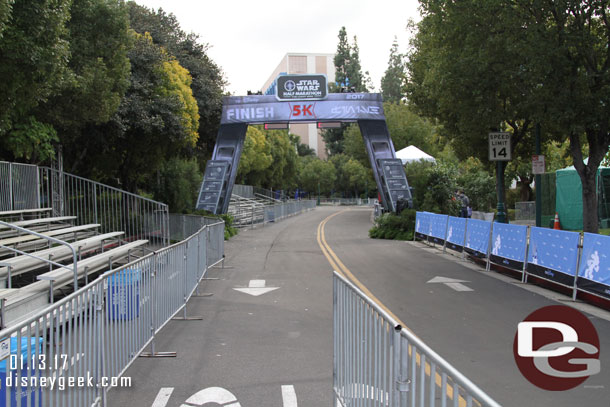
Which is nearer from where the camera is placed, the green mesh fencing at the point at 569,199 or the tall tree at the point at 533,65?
the tall tree at the point at 533,65

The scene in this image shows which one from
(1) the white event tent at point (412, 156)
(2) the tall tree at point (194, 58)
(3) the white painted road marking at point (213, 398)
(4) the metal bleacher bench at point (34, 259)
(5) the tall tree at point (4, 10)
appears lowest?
(3) the white painted road marking at point (213, 398)

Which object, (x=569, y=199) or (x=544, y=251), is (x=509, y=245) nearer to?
(x=544, y=251)

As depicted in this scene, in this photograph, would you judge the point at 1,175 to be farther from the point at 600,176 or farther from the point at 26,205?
the point at 600,176

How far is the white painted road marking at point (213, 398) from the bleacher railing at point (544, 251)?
276 inches

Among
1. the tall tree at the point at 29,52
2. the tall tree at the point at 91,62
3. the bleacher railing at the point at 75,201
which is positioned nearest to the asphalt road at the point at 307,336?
the bleacher railing at the point at 75,201

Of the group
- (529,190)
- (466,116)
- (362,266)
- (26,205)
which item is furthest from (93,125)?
(529,190)

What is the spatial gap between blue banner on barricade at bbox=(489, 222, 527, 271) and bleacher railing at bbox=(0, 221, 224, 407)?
8286mm

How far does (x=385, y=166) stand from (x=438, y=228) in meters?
9.12

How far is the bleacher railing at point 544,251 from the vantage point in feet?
31.9

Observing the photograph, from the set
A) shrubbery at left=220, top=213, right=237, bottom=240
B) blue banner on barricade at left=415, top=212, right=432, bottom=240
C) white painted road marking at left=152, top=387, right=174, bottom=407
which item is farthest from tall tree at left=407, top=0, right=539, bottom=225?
shrubbery at left=220, top=213, right=237, bottom=240

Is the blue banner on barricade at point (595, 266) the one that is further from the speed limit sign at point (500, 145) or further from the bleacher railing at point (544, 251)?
the speed limit sign at point (500, 145)

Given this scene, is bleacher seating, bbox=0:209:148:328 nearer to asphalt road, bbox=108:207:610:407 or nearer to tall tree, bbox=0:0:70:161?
asphalt road, bbox=108:207:610:407

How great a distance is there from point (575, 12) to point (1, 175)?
14036 mm

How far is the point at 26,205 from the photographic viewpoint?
1375 cm
